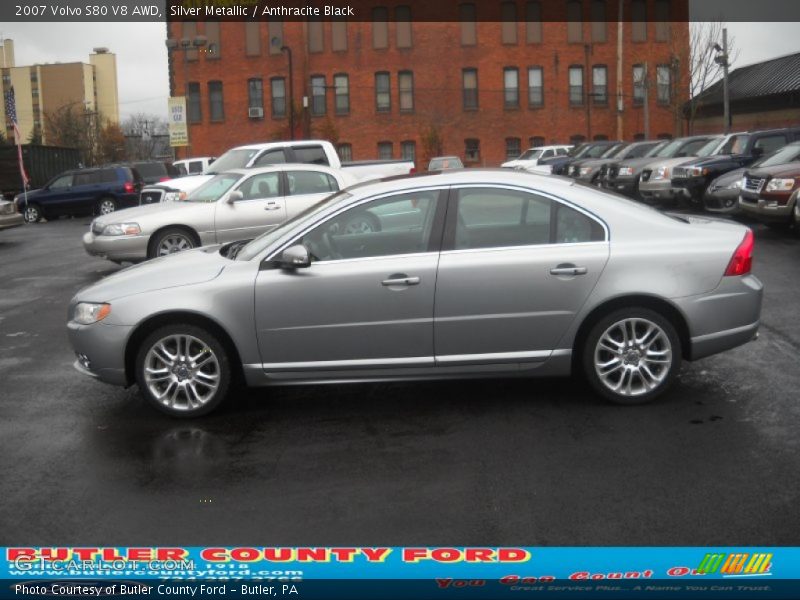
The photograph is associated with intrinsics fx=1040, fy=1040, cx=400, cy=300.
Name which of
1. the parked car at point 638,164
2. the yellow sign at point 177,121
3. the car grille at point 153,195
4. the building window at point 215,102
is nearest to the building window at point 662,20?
the building window at point 215,102

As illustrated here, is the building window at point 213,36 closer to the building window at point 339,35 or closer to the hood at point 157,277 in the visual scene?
the building window at point 339,35

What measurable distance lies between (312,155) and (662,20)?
49.2 metres

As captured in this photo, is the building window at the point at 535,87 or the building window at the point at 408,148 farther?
the building window at the point at 408,148

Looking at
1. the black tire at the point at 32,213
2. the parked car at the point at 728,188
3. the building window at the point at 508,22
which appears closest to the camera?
the parked car at the point at 728,188

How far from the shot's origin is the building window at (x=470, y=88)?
210 feet

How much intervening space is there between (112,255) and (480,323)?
976 cm

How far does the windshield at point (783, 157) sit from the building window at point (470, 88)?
151 ft

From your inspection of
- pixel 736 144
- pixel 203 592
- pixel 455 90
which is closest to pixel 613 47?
pixel 455 90

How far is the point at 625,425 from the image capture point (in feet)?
20.8

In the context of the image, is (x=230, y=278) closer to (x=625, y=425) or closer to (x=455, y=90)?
(x=625, y=425)

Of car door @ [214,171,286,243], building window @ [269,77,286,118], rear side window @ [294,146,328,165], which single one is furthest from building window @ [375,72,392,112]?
car door @ [214,171,286,243]

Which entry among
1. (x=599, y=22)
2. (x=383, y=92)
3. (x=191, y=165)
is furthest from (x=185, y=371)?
(x=599, y=22)

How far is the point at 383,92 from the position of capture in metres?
64.0

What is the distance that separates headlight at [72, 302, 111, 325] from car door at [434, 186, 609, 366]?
86.0 inches
